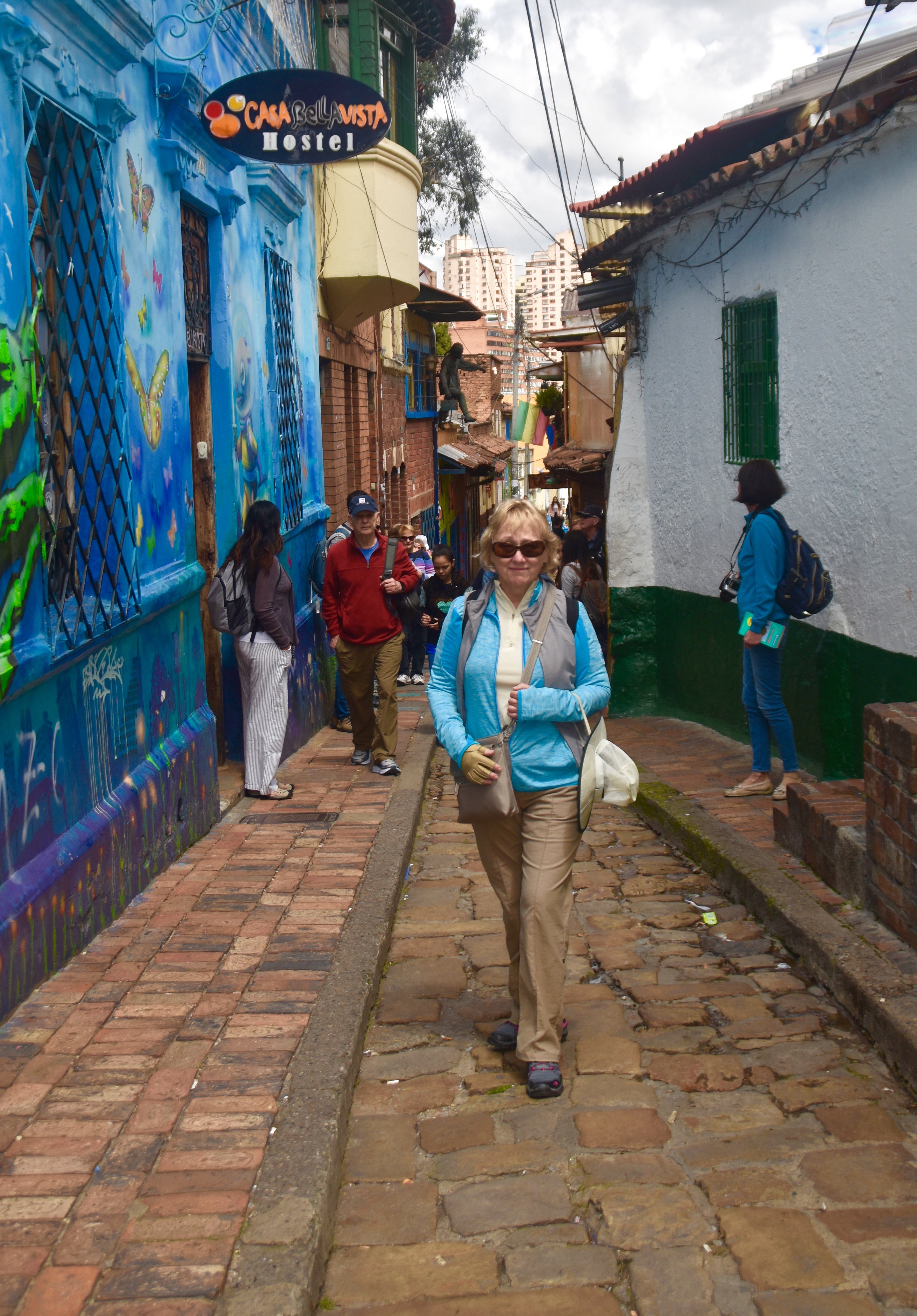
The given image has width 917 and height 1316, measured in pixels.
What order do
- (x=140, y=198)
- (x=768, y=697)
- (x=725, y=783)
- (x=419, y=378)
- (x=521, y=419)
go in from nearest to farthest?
1. (x=140, y=198)
2. (x=768, y=697)
3. (x=725, y=783)
4. (x=419, y=378)
5. (x=521, y=419)

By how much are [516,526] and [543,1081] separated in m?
1.74

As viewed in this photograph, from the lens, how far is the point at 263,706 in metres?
7.58

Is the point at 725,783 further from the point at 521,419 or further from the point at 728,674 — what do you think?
the point at 521,419

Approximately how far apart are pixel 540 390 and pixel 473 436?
9.21 feet

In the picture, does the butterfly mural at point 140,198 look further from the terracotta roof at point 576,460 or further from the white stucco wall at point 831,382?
the terracotta roof at point 576,460

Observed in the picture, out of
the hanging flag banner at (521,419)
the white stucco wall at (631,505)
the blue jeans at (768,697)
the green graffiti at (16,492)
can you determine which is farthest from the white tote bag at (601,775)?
the hanging flag banner at (521,419)

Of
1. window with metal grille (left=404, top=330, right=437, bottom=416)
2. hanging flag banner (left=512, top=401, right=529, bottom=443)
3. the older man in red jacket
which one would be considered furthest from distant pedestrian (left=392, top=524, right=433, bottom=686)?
hanging flag banner (left=512, top=401, right=529, bottom=443)

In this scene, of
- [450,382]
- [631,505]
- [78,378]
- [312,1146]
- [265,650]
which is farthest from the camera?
[450,382]

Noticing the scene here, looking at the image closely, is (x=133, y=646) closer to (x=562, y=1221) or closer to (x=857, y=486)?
(x=562, y=1221)

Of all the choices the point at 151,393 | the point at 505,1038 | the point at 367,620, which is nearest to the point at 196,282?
the point at 151,393

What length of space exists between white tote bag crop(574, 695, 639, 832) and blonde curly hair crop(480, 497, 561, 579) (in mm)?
505

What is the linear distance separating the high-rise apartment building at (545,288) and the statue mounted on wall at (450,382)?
3.79m

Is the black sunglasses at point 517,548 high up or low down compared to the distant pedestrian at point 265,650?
up

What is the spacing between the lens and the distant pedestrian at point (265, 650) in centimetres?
742
